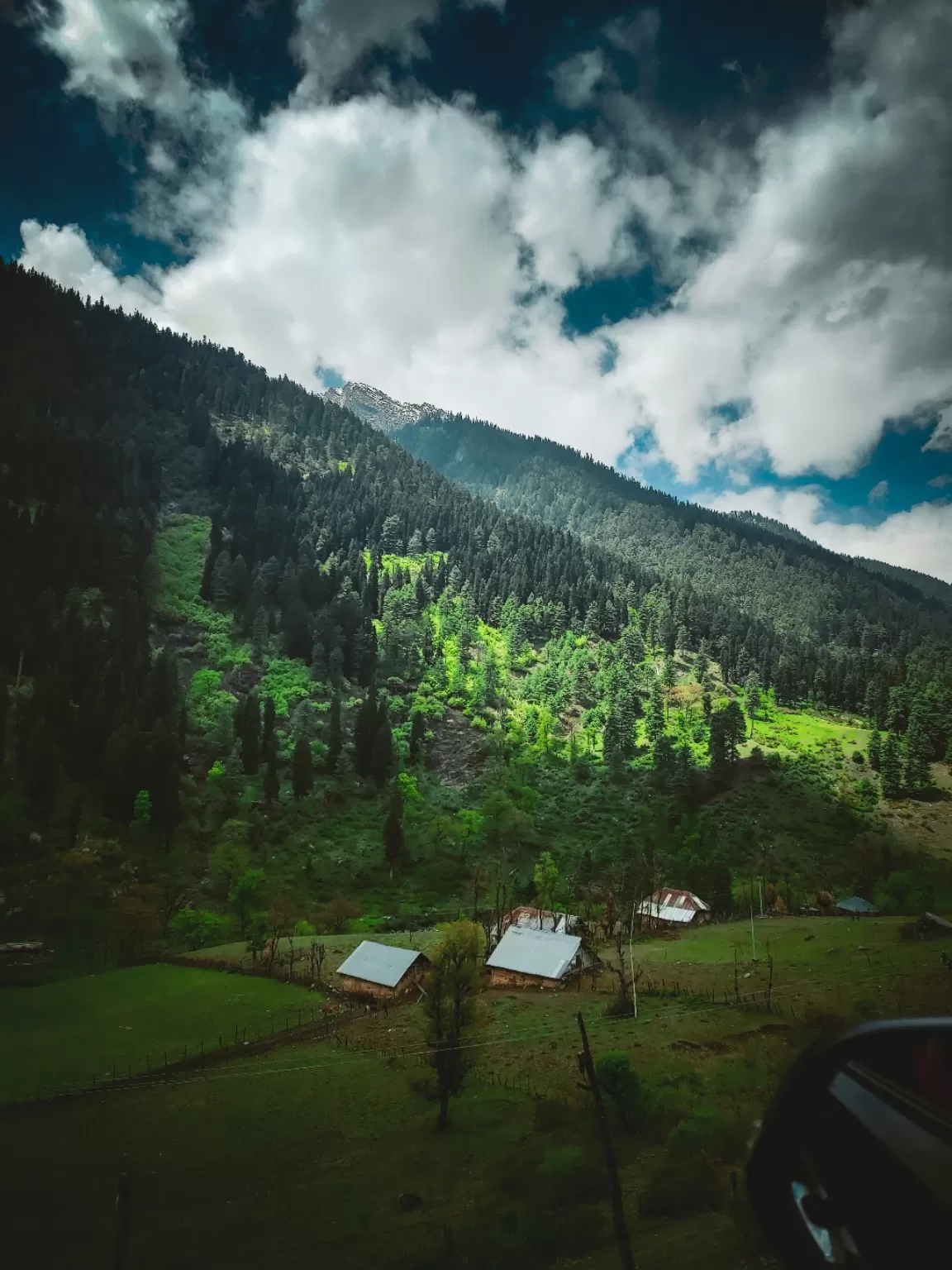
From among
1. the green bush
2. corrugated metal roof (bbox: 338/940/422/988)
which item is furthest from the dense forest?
the green bush

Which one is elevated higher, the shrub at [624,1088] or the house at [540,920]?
the shrub at [624,1088]

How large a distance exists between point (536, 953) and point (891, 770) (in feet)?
284

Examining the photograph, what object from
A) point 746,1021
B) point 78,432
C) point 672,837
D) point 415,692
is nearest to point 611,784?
point 672,837

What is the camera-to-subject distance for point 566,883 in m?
76.9

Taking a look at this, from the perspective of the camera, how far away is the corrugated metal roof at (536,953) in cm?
5034

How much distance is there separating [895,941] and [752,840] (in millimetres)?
43805

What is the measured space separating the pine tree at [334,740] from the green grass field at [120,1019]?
141 ft

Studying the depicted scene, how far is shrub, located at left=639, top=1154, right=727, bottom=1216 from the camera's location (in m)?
19.7

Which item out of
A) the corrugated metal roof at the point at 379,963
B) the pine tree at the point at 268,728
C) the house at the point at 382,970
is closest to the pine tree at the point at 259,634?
the pine tree at the point at 268,728

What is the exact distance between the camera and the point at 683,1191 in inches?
784

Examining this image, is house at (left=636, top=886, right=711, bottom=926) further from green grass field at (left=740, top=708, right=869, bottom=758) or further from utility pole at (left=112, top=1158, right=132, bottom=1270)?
utility pole at (left=112, top=1158, right=132, bottom=1270)

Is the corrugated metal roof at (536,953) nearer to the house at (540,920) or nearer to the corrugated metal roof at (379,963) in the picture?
the house at (540,920)

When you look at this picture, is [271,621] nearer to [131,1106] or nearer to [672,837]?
[672,837]

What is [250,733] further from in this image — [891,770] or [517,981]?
[891,770]
